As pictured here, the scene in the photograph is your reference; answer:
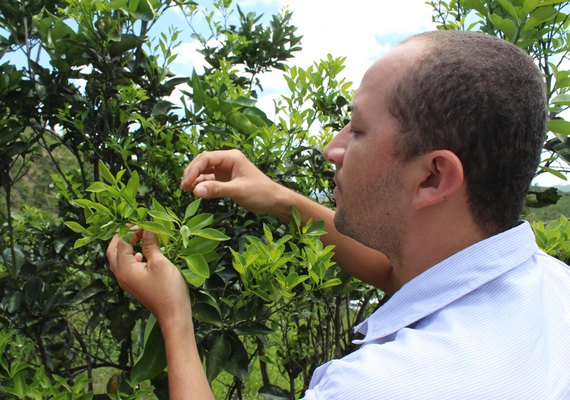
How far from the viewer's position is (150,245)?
4.50ft

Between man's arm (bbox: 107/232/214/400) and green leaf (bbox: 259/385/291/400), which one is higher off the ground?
man's arm (bbox: 107/232/214/400)

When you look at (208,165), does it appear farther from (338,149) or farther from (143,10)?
(143,10)

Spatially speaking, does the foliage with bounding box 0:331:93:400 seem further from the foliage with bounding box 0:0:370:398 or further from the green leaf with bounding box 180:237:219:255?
the green leaf with bounding box 180:237:219:255

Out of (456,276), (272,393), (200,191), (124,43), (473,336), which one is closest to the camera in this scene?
(473,336)

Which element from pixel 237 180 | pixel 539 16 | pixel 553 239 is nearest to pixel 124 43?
pixel 237 180

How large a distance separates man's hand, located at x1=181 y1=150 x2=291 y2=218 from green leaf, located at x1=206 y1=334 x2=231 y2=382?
0.41 meters

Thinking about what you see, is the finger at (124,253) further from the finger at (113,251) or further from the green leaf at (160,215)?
the green leaf at (160,215)

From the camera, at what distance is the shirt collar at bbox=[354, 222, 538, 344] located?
3.69 ft

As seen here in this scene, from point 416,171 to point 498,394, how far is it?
494 millimetres

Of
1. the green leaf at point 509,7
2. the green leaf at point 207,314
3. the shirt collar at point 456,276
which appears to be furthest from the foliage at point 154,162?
the green leaf at point 509,7

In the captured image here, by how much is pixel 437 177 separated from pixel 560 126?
980 mm

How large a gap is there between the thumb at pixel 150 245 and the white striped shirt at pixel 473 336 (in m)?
0.46

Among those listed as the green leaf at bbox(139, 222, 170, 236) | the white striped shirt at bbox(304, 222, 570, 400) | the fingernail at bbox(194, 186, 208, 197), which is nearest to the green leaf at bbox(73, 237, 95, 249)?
the green leaf at bbox(139, 222, 170, 236)

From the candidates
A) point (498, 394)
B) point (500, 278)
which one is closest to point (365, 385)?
point (498, 394)
